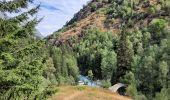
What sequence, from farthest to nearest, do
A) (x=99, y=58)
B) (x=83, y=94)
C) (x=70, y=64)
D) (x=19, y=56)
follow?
1. (x=99, y=58)
2. (x=70, y=64)
3. (x=83, y=94)
4. (x=19, y=56)

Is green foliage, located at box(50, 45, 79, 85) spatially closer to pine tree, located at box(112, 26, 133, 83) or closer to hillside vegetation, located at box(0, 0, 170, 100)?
hillside vegetation, located at box(0, 0, 170, 100)

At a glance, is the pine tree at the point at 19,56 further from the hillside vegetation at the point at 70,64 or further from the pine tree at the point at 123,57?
the pine tree at the point at 123,57

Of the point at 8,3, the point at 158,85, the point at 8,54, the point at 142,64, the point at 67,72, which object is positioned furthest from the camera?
the point at 67,72

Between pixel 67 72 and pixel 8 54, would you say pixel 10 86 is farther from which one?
pixel 67 72

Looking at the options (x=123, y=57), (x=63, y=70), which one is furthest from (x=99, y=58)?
(x=123, y=57)

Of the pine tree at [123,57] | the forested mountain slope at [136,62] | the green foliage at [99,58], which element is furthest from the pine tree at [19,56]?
the green foliage at [99,58]

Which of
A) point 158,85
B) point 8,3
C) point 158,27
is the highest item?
point 158,27

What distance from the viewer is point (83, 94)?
84188 millimetres

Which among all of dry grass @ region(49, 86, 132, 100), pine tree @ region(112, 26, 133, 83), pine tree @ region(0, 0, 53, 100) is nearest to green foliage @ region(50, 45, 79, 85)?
pine tree @ region(112, 26, 133, 83)

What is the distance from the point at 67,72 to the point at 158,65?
157 feet

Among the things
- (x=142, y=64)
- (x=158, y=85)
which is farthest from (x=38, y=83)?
(x=142, y=64)

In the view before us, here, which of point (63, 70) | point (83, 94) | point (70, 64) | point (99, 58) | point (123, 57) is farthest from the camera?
point (99, 58)

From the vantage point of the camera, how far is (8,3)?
20.2 meters

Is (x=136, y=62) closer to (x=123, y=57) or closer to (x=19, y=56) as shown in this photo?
(x=123, y=57)
